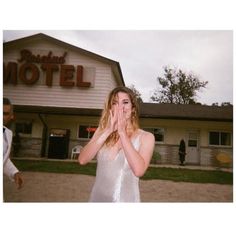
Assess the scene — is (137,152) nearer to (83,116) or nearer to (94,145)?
(94,145)

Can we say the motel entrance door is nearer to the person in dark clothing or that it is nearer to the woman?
the person in dark clothing

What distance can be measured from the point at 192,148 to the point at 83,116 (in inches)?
137

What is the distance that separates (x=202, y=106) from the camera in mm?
9555

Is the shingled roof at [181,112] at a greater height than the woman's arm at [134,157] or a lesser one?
greater

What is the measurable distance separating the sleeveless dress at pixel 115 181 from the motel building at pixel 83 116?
4482 mm

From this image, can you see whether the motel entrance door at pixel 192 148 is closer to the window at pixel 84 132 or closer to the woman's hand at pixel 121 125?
the window at pixel 84 132

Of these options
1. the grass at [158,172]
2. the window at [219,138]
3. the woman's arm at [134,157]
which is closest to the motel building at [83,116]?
the window at [219,138]

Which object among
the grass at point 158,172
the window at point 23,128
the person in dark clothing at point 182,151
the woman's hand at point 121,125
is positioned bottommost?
the grass at point 158,172

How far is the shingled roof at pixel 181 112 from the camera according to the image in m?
8.51

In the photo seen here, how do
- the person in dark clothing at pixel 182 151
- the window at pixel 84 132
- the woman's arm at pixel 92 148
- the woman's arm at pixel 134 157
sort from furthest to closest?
the window at pixel 84 132, the person in dark clothing at pixel 182 151, the woman's arm at pixel 92 148, the woman's arm at pixel 134 157

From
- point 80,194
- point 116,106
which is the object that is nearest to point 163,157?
point 80,194

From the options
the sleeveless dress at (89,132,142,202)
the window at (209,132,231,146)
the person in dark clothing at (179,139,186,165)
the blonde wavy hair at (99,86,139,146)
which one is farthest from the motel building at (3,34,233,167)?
the sleeveless dress at (89,132,142,202)

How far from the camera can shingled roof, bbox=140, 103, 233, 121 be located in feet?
27.9

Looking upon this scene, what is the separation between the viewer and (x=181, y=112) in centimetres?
906
